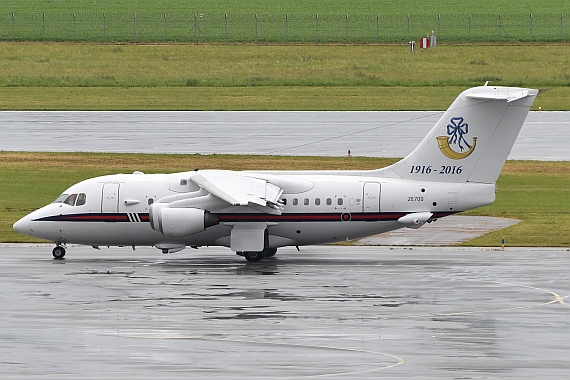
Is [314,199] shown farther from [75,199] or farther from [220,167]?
[220,167]

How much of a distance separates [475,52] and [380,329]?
262ft

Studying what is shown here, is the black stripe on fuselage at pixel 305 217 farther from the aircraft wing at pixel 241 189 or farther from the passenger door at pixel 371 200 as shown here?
the aircraft wing at pixel 241 189

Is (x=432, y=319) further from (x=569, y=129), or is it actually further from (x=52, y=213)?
(x=569, y=129)

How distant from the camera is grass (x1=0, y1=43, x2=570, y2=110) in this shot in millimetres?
83938

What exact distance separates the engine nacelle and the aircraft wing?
0.99m

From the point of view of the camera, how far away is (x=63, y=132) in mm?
71125

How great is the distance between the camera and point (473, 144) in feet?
130

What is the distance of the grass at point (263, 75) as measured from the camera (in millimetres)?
83938

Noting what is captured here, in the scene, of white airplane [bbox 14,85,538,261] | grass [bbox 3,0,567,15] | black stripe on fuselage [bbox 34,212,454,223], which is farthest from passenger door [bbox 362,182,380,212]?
grass [bbox 3,0,567,15]

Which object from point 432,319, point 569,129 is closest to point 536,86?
point 569,129

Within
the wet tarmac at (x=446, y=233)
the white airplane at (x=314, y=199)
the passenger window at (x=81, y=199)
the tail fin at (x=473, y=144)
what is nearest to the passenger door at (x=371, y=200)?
the white airplane at (x=314, y=199)

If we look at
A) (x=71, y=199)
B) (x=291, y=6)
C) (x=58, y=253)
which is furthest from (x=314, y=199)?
(x=291, y=6)

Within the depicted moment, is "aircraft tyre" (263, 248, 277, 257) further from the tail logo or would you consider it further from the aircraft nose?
the aircraft nose

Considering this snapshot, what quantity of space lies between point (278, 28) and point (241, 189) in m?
84.7
